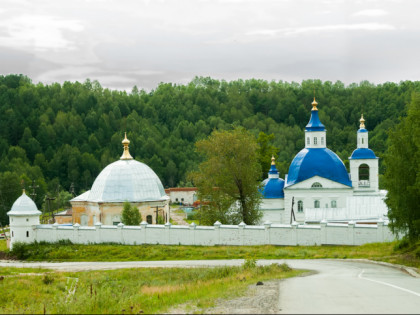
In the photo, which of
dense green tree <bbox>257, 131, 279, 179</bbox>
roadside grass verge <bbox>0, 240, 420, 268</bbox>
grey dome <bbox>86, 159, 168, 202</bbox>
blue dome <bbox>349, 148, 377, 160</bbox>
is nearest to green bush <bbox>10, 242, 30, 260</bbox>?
roadside grass verge <bbox>0, 240, 420, 268</bbox>

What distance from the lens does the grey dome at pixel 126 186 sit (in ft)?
132

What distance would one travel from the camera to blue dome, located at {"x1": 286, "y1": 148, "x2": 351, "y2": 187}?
145 ft

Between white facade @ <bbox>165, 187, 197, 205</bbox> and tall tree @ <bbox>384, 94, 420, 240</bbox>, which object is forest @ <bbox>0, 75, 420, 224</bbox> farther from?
tall tree @ <bbox>384, 94, 420, 240</bbox>

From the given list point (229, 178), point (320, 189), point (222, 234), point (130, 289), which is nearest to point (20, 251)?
point (222, 234)

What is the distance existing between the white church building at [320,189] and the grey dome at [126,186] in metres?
7.60

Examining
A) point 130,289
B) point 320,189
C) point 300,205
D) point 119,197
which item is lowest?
point 130,289

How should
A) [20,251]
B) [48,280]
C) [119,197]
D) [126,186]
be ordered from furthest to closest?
1. [126,186]
2. [119,197]
3. [20,251]
4. [48,280]

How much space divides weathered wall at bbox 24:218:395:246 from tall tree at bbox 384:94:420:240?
7982mm

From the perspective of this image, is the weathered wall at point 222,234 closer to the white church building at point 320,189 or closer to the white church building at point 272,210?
the white church building at point 272,210

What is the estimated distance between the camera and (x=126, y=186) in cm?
4056

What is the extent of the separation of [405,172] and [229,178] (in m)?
16.4

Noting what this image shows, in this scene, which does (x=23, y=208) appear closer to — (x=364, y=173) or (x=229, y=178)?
(x=229, y=178)

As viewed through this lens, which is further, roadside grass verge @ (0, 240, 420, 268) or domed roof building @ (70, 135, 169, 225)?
domed roof building @ (70, 135, 169, 225)

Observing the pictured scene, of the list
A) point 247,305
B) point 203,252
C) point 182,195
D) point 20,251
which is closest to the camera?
point 247,305
